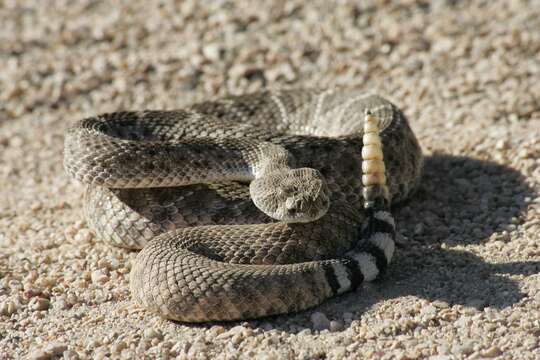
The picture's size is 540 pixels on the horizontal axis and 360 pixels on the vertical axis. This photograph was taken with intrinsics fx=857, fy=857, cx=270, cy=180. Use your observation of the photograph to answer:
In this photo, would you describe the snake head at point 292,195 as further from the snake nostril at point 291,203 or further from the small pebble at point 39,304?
the small pebble at point 39,304

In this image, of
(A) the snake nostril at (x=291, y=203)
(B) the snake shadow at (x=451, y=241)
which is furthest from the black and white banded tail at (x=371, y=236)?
(A) the snake nostril at (x=291, y=203)

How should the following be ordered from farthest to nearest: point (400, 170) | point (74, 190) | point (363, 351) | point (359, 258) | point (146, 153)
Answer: point (74, 190), point (400, 170), point (146, 153), point (359, 258), point (363, 351)

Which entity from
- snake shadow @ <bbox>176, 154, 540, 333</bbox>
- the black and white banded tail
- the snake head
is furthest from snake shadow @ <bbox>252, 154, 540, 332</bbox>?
the snake head

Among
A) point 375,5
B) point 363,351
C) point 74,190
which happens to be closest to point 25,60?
point 74,190

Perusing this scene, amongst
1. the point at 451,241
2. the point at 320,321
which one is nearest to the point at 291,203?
the point at 320,321

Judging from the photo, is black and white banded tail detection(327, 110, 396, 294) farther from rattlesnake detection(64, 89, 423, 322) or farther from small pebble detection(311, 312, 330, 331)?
small pebble detection(311, 312, 330, 331)

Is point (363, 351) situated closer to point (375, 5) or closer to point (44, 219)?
point (44, 219)

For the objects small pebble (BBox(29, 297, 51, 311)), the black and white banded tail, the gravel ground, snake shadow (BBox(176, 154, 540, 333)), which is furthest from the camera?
small pebble (BBox(29, 297, 51, 311))
